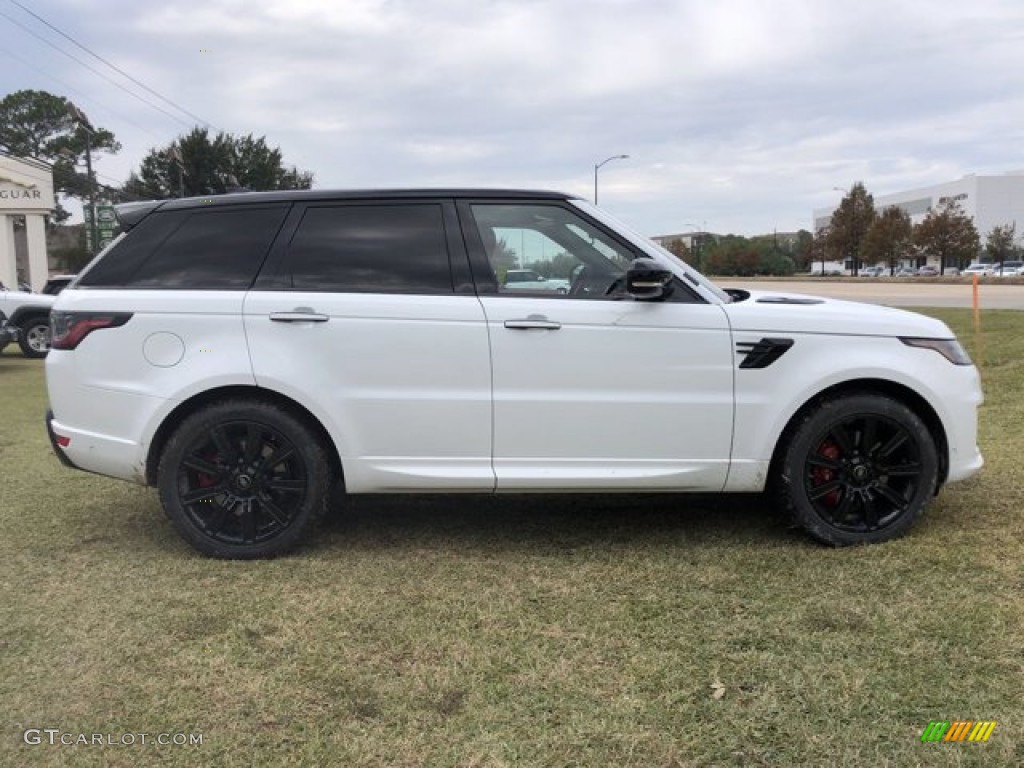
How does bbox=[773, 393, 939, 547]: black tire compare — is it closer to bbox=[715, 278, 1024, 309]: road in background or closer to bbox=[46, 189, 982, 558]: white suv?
bbox=[46, 189, 982, 558]: white suv

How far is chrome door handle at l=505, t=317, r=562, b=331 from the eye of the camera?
12.8 ft

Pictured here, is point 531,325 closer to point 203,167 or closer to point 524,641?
point 524,641

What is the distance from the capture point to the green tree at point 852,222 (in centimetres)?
7238

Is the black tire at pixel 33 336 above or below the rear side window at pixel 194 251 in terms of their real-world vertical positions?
below

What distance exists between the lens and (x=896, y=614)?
3.34 meters

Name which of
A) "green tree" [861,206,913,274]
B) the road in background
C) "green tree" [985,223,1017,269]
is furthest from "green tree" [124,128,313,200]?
"green tree" [985,223,1017,269]

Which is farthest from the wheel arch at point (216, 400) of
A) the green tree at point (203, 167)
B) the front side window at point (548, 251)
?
the green tree at point (203, 167)

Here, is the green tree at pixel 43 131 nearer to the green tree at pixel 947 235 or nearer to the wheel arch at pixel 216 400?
the green tree at pixel 947 235

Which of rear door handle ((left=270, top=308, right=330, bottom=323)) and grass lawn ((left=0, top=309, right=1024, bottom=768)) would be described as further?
rear door handle ((left=270, top=308, right=330, bottom=323))

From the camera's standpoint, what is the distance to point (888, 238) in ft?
221

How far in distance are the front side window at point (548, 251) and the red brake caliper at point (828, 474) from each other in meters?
1.29

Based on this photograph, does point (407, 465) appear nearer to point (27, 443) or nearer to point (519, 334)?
point (519, 334)

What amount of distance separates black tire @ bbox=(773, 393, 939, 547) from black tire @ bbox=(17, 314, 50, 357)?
14.3m

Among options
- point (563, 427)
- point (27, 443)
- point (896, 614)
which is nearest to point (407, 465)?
point (563, 427)
